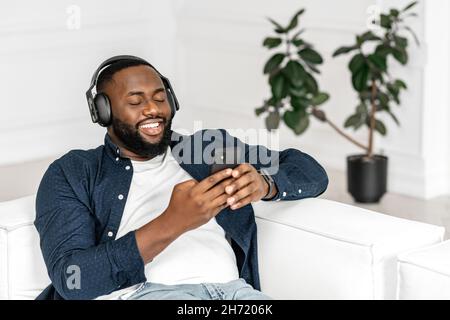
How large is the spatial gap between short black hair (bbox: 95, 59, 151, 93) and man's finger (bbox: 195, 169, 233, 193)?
0.44m

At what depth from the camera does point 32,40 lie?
5.01 metres

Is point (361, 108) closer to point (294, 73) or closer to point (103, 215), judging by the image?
point (294, 73)

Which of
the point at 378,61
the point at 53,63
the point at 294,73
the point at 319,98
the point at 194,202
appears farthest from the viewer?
the point at 53,63

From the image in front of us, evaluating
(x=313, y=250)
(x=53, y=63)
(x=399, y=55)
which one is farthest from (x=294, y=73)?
(x=313, y=250)

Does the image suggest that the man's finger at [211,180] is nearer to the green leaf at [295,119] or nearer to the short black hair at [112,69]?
the short black hair at [112,69]

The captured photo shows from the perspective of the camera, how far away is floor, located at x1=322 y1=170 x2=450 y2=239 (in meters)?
4.13

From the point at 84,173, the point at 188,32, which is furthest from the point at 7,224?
the point at 188,32

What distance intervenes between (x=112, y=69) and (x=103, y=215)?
365 mm

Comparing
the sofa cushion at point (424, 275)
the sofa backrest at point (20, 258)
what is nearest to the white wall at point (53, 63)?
the sofa backrest at point (20, 258)

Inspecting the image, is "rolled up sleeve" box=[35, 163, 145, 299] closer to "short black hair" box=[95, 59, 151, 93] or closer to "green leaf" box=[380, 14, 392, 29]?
"short black hair" box=[95, 59, 151, 93]

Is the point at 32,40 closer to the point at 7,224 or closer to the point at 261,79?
the point at 261,79

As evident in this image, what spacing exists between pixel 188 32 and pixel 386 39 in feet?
5.96

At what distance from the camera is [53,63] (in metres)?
5.13

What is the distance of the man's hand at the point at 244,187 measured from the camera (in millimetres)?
1890
